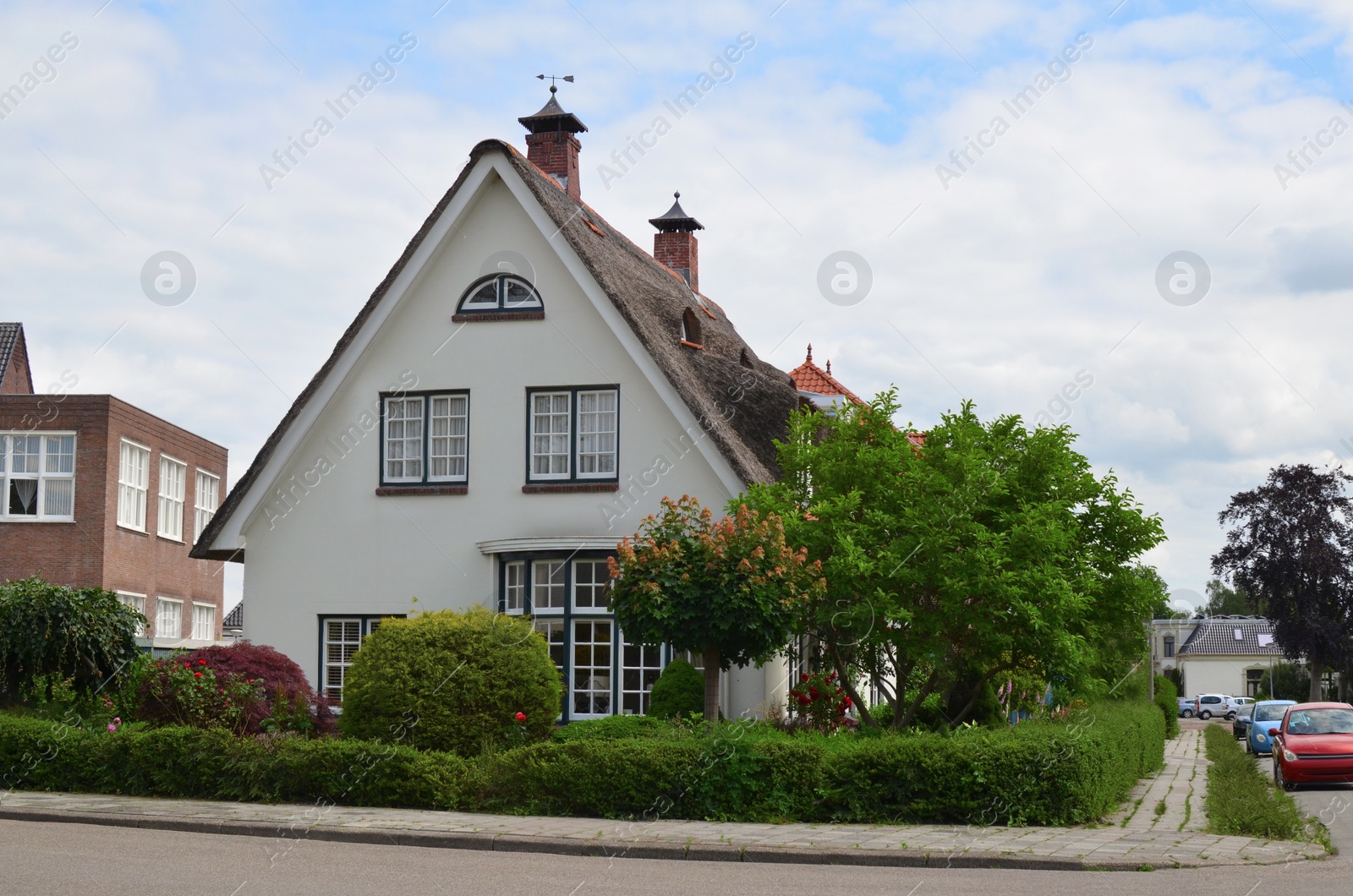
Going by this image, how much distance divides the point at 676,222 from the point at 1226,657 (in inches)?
2663

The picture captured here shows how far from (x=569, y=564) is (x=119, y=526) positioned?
72.1 ft

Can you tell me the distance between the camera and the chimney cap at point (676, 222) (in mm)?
32781

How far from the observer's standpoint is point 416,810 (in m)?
13.7

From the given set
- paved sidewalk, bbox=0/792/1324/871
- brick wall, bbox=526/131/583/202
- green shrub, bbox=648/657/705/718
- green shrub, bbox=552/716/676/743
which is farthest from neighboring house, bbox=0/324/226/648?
paved sidewalk, bbox=0/792/1324/871

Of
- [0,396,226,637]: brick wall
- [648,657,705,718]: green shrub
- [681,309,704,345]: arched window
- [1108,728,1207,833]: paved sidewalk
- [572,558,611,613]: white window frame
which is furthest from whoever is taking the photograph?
[0,396,226,637]: brick wall

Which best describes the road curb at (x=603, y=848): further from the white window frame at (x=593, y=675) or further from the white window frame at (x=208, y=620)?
the white window frame at (x=208, y=620)

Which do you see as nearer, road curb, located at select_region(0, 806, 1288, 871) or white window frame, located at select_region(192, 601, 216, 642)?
road curb, located at select_region(0, 806, 1288, 871)

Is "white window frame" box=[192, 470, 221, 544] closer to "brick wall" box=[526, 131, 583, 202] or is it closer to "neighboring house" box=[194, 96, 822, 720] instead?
"brick wall" box=[526, 131, 583, 202]

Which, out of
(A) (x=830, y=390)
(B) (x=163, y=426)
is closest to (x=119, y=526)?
(B) (x=163, y=426)

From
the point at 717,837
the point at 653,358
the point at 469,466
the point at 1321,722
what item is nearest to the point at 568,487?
the point at 469,466

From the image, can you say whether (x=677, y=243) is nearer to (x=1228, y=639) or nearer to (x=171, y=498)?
(x=171, y=498)

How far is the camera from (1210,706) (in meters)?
75.6

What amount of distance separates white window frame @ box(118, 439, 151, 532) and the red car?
29.9 meters

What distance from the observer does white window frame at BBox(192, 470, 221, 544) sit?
142 ft
